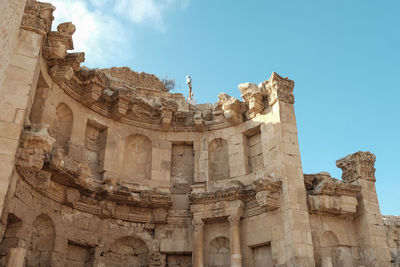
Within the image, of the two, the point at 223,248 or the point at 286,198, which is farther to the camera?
the point at 223,248

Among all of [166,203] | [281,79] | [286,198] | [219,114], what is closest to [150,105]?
[219,114]

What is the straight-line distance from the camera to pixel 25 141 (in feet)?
31.3

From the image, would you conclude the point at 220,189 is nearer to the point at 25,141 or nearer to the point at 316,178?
Answer: the point at 316,178

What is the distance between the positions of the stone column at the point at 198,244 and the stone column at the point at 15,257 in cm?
551

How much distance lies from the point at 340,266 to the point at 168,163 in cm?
663

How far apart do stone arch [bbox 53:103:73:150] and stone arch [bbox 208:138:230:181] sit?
506 cm

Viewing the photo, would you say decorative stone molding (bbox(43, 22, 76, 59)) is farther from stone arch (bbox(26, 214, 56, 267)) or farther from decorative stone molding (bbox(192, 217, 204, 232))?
decorative stone molding (bbox(192, 217, 204, 232))

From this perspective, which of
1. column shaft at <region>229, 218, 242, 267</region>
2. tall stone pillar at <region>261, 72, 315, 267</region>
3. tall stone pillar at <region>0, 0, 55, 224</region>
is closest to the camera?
tall stone pillar at <region>0, 0, 55, 224</region>

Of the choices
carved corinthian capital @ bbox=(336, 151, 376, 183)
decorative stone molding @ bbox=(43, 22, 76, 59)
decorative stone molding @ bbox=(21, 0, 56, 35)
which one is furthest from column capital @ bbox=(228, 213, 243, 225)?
decorative stone molding @ bbox=(21, 0, 56, 35)

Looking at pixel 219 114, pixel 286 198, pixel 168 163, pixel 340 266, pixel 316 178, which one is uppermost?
pixel 219 114

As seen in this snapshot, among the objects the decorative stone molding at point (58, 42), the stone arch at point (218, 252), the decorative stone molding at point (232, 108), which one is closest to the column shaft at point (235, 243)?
the stone arch at point (218, 252)

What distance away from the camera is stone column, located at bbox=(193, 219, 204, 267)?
13270mm

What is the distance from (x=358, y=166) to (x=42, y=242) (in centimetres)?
1035

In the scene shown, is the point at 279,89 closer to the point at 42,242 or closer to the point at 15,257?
the point at 42,242
